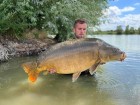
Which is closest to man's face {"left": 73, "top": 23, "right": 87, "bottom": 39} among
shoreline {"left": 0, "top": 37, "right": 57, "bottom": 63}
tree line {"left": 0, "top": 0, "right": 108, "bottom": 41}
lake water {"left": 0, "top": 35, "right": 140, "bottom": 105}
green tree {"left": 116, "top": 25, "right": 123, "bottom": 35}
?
lake water {"left": 0, "top": 35, "right": 140, "bottom": 105}

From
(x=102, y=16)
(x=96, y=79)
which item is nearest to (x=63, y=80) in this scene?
(x=96, y=79)

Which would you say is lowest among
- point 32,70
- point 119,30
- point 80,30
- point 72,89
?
point 119,30

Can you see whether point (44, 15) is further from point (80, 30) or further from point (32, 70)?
point (32, 70)

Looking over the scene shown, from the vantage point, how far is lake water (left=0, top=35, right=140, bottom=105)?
18.3ft

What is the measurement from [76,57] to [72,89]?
173cm

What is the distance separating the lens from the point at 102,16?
55.1ft

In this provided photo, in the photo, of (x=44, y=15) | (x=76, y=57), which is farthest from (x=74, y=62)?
(x=44, y=15)

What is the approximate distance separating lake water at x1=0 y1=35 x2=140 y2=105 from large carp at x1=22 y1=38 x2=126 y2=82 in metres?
0.80

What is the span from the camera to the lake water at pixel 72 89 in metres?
5.58

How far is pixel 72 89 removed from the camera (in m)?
6.46

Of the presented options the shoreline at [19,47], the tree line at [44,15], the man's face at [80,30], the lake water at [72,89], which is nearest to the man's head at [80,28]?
the man's face at [80,30]

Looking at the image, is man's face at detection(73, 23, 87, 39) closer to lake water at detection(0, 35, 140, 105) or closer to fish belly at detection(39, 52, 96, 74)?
lake water at detection(0, 35, 140, 105)

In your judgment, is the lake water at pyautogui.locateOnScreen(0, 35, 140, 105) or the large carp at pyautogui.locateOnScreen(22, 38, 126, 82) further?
the lake water at pyautogui.locateOnScreen(0, 35, 140, 105)

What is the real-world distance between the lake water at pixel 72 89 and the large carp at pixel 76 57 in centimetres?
80
